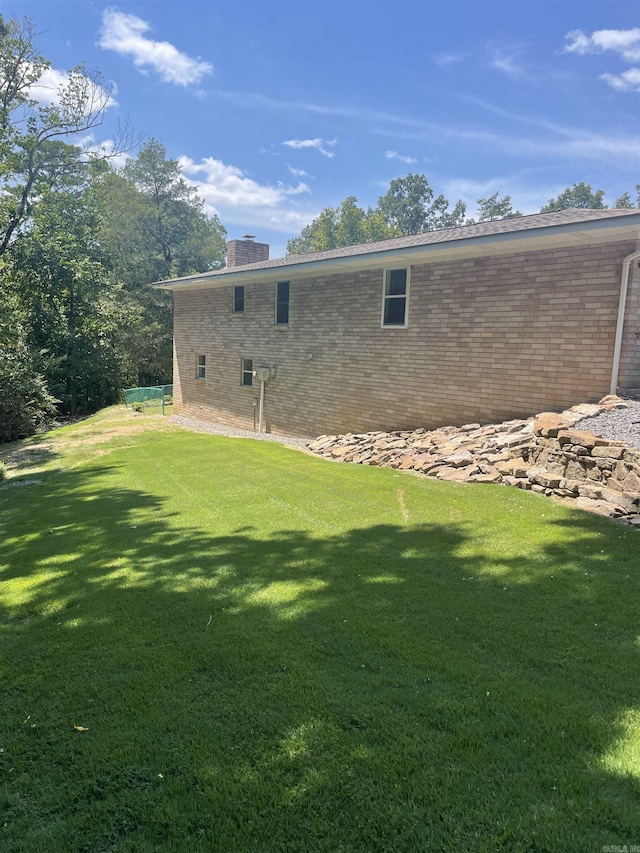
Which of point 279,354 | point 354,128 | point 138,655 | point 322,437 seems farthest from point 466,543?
point 354,128

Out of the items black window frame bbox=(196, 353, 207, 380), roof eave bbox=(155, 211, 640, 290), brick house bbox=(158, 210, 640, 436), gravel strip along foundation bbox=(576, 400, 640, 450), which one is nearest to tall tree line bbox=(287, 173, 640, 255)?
black window frame bbox=(196, 353, 207, 380)

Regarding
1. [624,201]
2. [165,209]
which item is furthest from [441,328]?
[624,201]

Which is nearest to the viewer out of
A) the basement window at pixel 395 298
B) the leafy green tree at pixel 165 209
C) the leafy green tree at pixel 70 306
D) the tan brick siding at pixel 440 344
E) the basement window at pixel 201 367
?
the tan brick siding at pixel 440 344

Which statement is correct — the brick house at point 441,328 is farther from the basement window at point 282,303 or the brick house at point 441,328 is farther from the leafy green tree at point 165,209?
the leafy green tree at point 165,209

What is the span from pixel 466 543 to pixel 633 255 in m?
6.07

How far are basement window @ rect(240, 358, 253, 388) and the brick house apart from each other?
65 millimetres

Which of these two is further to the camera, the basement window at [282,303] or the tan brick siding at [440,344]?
the basement window at [282,303]

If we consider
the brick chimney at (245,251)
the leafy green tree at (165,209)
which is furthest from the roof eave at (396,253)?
the leafy green tree at (165,209)

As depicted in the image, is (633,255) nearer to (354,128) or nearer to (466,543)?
(466,543)

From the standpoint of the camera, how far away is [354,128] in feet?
106

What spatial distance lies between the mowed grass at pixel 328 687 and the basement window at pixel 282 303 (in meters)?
10.2

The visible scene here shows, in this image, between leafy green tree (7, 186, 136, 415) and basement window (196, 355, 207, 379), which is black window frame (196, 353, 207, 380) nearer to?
basement window (196, 355, 207, 379)

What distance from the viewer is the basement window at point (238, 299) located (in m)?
16.7

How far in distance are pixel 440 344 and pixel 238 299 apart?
330 inches
